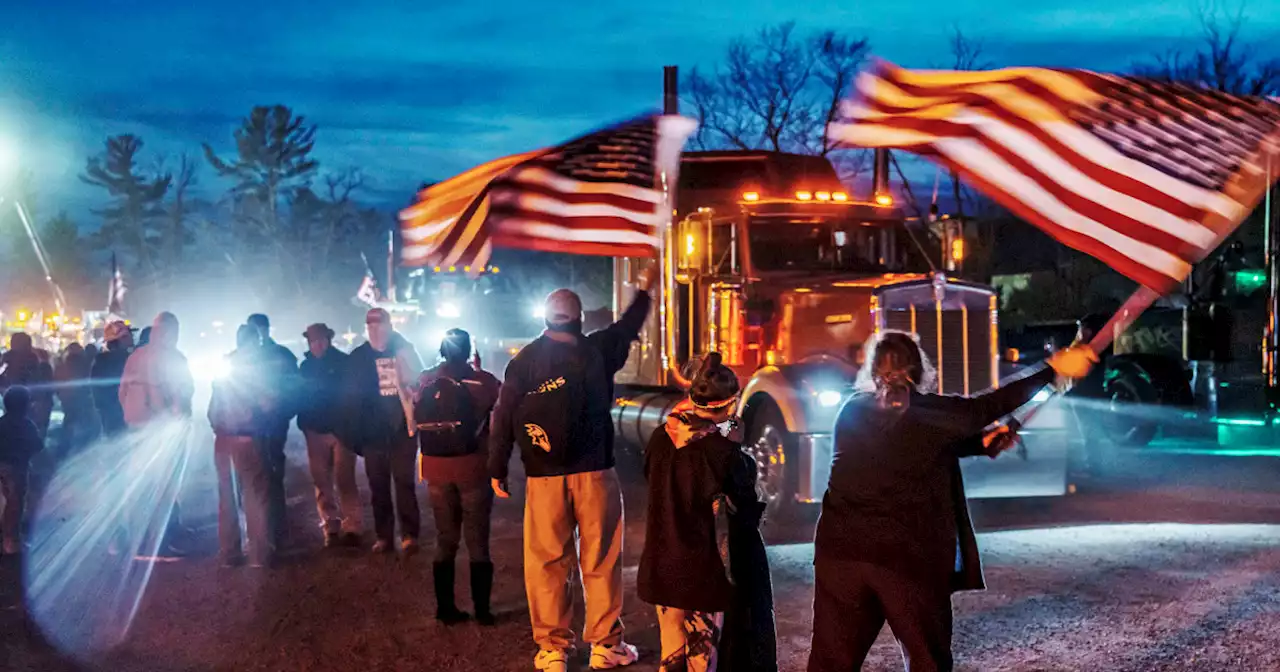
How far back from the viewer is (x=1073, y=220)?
248 inches

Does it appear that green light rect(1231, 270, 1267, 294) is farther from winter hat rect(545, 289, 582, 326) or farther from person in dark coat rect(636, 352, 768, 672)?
person in dark coat rect(636, 352, 768, 672)

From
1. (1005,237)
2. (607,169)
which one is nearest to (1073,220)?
(607,169)

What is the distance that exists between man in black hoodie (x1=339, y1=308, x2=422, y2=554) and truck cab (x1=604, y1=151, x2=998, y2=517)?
346 cm

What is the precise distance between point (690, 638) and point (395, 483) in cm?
521

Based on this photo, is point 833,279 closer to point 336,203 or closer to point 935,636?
point 935,636

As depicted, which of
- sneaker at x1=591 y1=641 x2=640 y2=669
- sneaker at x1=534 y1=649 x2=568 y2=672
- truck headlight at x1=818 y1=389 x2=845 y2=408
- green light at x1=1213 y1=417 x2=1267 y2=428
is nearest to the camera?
sneaker at x1=534 y1=649 x2=568 y2=672

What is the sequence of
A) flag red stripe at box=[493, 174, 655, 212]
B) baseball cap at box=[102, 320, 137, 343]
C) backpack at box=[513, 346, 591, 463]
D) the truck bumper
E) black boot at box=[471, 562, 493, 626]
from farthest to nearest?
baseball cap at box=[102, 320, 137, 343], the truck bumper, flag red stripe at box=[493, 174, 655, 212], black boot at box=[471, 562, 493, 626], backpack at box=[513, 346, 591, 463]

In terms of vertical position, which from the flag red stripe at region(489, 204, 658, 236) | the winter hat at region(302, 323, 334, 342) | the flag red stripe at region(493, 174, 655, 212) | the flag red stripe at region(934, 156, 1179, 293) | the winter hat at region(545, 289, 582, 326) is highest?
the flag red stripe at region(493, 174, 655, 212)

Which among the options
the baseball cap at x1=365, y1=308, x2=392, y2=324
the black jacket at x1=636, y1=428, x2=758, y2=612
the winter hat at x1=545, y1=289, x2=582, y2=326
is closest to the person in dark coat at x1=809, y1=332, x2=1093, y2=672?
the black jacket at x1=636, y1=428, x2=758, y2=612

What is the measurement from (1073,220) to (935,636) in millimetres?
2329

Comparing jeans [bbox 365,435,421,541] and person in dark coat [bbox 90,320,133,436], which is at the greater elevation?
person in dark coat [bbox 90,320,133,436]

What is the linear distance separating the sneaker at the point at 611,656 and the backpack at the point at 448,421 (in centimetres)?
165

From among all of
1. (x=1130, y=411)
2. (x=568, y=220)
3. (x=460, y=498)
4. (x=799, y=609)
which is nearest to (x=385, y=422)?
(x=568, y=220)

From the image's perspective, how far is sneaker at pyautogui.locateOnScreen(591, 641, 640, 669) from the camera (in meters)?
7.23
